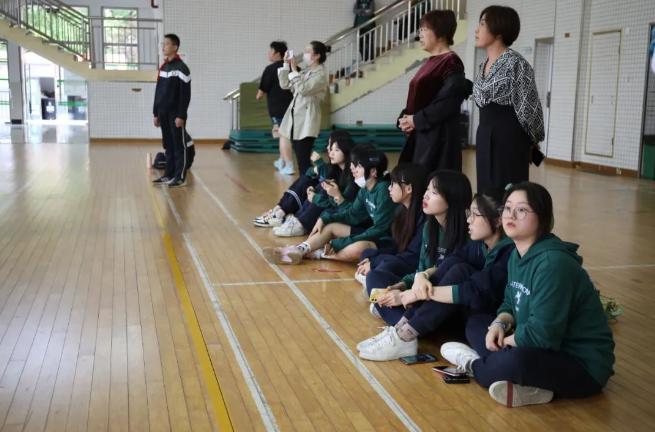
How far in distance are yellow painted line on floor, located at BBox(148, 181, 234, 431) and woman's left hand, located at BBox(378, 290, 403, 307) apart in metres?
0.88

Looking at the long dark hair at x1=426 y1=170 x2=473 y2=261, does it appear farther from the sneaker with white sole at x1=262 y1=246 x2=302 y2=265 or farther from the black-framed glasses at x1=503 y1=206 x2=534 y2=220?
the sneaker with white sole at x1=262 y1=246 x2=302 y2=265

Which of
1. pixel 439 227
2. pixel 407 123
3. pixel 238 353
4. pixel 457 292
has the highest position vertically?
pixel 407 123

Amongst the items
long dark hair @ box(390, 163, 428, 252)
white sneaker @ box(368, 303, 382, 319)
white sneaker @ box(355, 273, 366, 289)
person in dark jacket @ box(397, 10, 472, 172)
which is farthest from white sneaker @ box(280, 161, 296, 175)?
white sneaker @ box(368, 303, 382, 319)

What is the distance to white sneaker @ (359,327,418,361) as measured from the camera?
3.32 meters

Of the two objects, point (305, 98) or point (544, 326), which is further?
point (305, 98)

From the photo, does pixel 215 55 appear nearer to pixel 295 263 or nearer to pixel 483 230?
pixel 295 263

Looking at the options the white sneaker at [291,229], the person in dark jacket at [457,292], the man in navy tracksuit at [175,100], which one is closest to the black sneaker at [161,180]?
the man in navy tracksuit at [175,100]

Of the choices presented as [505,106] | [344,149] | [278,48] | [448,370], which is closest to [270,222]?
[344,149]

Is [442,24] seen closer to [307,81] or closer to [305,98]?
[307,81]

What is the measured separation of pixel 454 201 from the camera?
12.0 ft

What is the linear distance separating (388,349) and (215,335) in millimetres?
880

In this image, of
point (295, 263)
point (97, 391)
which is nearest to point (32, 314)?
point (97, 391)

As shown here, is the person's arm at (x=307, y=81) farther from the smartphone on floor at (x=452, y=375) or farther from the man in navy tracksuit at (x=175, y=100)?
the smartphone on floor at (x=452, y=375)

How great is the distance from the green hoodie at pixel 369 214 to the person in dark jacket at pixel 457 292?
1.42 m
